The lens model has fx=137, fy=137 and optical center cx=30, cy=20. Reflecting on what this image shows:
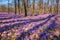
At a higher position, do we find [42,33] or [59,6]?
[59,6]

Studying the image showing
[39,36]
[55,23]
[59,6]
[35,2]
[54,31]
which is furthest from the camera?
[35,2]

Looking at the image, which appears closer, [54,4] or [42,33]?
[42,33]


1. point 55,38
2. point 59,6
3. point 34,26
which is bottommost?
point 55,38

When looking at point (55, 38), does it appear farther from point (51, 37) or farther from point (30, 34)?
point (30, 34)

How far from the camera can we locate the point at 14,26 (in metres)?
5.46

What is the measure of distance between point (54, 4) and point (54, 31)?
4636mm

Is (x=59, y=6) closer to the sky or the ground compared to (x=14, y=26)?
closer to the sky

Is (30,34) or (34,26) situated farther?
(34,26)

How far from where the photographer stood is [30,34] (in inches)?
190

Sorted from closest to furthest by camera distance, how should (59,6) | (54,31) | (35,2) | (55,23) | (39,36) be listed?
(39,36)
(54,31)
(55,23)
(59,6)
(35,2)

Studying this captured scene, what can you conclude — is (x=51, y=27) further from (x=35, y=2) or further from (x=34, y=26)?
(x=35, y=2)

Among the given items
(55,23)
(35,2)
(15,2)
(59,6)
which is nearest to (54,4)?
(59,6)

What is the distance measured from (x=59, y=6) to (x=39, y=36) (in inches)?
209

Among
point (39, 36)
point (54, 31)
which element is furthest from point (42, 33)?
point (54, 31)
